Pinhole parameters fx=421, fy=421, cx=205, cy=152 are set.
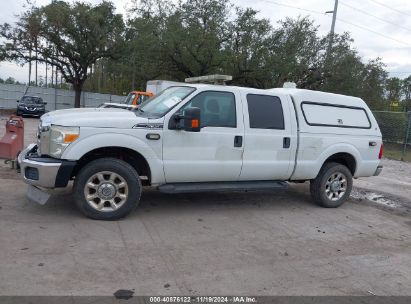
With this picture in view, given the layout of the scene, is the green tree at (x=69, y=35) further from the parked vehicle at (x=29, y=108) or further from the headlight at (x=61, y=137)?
the headlight at (x=61, y=137)

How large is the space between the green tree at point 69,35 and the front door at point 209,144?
25568 mm

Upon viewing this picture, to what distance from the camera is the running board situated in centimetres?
580

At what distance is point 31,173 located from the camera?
209 inches

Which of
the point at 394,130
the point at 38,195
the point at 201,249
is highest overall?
the point at 394,130

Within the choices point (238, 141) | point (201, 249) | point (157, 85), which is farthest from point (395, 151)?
point (201, 249)

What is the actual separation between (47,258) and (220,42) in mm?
21556

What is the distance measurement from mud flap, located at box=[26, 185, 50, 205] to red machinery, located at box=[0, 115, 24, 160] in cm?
353

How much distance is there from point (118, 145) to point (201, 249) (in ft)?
5.64

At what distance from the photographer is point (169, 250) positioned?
4672 mm

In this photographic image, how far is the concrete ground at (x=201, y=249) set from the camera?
3.86 meters

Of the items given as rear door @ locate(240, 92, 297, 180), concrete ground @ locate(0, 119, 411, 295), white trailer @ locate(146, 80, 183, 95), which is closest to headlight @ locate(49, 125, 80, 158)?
concrete ground @ locate(0, 119, 411, 295)

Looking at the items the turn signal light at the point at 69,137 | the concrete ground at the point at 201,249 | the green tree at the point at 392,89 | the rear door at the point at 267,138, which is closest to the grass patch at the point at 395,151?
the concrete ground at the point at 201,249

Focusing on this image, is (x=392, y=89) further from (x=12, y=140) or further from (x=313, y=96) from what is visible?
(x=12, y=140)

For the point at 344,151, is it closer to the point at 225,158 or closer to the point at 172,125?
the point at 225,158
